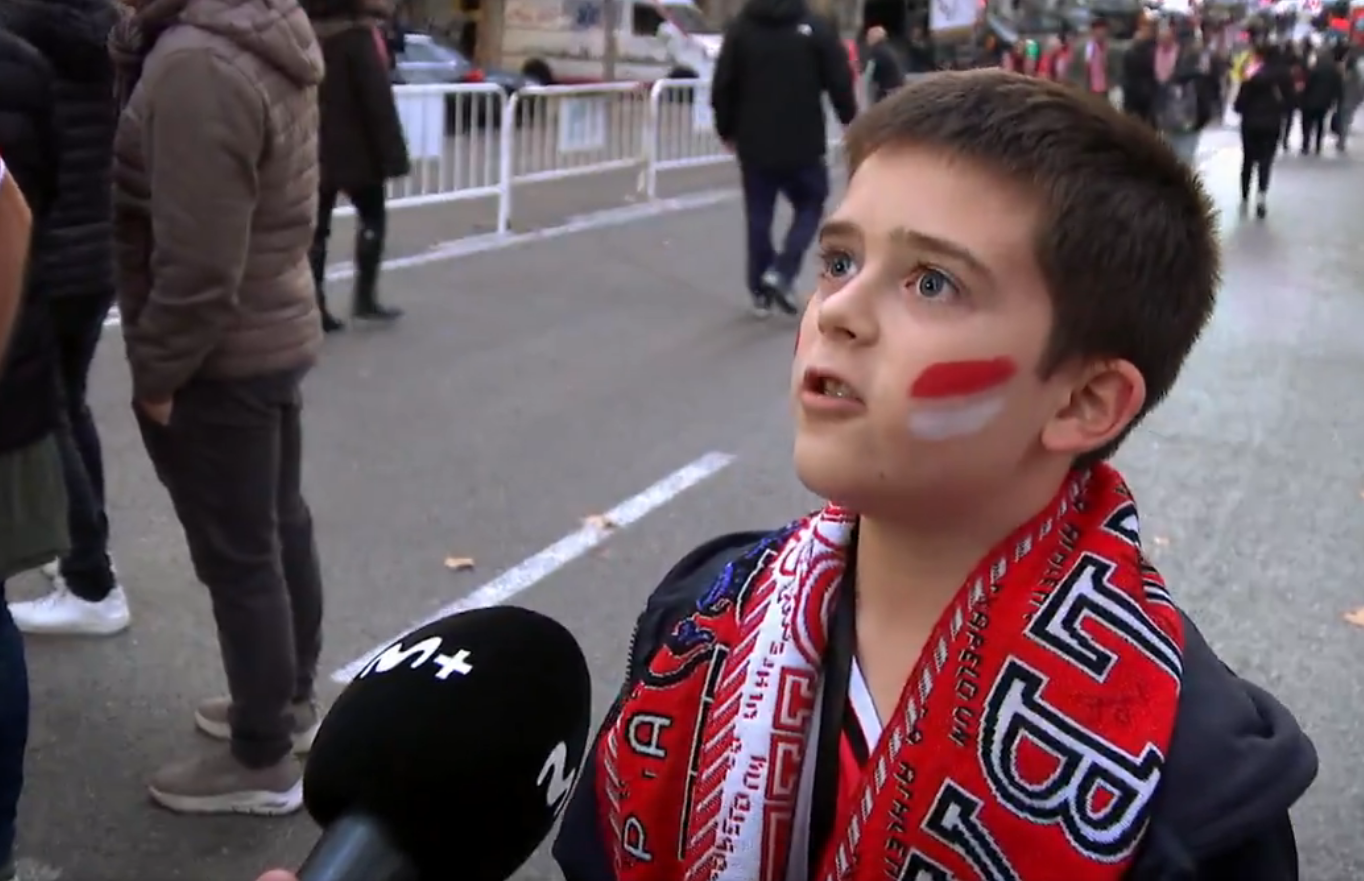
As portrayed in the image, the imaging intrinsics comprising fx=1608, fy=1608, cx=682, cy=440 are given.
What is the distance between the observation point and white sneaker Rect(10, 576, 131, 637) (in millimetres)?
4285

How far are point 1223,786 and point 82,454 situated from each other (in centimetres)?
360

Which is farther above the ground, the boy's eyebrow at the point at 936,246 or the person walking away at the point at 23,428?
the boy's eyebrow at the point at 936,246

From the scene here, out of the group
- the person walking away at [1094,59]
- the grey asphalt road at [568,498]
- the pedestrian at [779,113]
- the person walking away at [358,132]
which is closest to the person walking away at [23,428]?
the grey asphalt road at [568,498]

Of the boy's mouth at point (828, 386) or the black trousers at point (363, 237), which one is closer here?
the boy's mouth at point (828, 386)

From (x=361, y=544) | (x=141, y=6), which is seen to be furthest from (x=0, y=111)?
(x=361, y=544)

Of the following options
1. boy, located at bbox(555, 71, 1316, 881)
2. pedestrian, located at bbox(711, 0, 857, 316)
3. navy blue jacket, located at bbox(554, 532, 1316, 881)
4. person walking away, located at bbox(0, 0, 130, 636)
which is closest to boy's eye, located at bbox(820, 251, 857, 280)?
boy, located at bbox(555, 71, 1316, 881)

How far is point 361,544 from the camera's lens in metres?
5.13

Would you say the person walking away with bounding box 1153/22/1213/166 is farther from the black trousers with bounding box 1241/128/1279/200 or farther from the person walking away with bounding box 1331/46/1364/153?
the person walking away with bounding box 1331/46/1364/153

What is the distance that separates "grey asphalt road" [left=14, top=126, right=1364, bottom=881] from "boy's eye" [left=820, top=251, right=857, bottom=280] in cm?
231

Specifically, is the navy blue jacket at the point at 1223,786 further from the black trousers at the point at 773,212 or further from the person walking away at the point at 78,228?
the black trousers at the point at 773,212

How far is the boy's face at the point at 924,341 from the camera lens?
128 centimetres

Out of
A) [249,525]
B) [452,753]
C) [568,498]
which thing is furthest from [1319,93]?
[452,753]

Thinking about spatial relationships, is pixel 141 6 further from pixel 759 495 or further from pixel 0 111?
pixel 759 495

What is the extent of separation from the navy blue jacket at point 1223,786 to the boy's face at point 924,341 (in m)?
0.26
